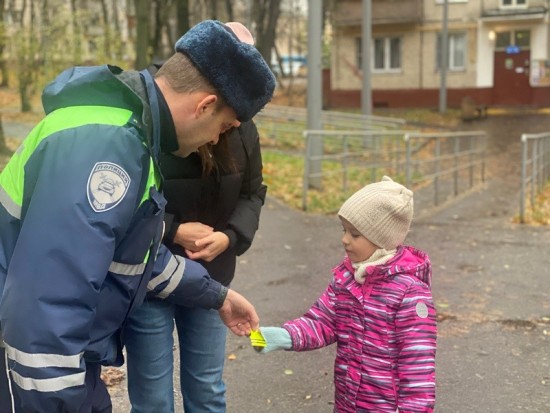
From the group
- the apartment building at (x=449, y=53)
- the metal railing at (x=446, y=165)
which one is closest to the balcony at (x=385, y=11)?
the apartment building at (x=449, y=53)

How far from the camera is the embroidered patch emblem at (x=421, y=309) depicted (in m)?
2.33

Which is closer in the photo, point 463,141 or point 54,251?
point 54,251

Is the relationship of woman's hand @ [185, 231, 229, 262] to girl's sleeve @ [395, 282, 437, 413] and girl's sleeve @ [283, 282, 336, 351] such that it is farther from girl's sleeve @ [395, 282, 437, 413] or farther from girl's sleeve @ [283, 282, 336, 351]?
girl's sleeve @ [395, 282, 437, 413]

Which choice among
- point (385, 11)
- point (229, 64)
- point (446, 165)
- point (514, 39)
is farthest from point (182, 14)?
A: point (229, 64)

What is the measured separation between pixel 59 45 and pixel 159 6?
7.13 metres

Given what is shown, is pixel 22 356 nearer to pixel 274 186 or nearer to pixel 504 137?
pixel 274 186

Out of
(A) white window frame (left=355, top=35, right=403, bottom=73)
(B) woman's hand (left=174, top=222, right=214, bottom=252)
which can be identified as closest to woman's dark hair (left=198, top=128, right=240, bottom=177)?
(B) woman's hand (left=174, top=222, right=214, bottom=252)

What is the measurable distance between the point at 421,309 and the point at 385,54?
98.6ft

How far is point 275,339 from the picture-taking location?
2482 millimetres

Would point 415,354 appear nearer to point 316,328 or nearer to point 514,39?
point 316,328

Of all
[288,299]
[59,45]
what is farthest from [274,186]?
[59,45]

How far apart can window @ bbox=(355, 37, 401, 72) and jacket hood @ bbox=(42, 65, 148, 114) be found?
30.2 metres

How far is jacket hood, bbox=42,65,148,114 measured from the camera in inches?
67.9

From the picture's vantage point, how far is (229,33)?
1899 millimetres
